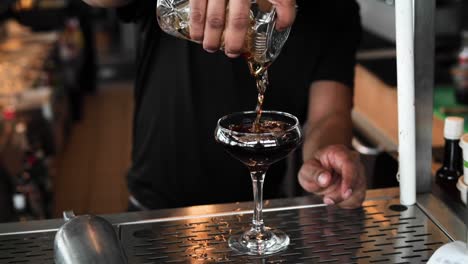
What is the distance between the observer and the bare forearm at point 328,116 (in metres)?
1.62

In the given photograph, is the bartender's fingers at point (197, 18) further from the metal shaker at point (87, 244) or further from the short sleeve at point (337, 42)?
the short sleeve at point (337, 42)

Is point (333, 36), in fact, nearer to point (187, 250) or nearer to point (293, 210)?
point (293, 210)

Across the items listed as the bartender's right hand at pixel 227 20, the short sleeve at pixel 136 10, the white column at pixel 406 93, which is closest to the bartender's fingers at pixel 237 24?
the bartender's right hand at pixel 227 20

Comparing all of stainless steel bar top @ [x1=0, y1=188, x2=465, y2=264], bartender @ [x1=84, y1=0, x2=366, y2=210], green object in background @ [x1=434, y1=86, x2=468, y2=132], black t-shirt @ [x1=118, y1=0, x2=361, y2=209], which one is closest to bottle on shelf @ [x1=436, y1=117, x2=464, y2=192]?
stainless steel bar top @ [x1=0, y1=188, x2=465, y2=264]

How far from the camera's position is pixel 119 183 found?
432 cm

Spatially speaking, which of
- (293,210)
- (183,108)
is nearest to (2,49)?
(183,108)

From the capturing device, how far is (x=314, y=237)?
110 centimetres

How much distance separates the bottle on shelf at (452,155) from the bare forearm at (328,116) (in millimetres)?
364

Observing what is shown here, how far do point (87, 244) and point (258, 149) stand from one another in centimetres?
28

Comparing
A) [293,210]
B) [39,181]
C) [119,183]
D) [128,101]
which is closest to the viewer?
[293,210]

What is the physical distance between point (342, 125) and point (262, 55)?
0.63 meters

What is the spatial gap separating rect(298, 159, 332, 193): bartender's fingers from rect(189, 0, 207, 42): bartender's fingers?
371mm

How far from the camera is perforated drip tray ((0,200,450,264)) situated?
103 centimetres

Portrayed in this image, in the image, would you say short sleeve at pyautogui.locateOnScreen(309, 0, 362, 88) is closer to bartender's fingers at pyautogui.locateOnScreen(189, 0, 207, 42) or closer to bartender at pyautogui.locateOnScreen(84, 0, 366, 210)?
bartender at pyautogui.locateOnScreen(84, 0, 366, 210)
